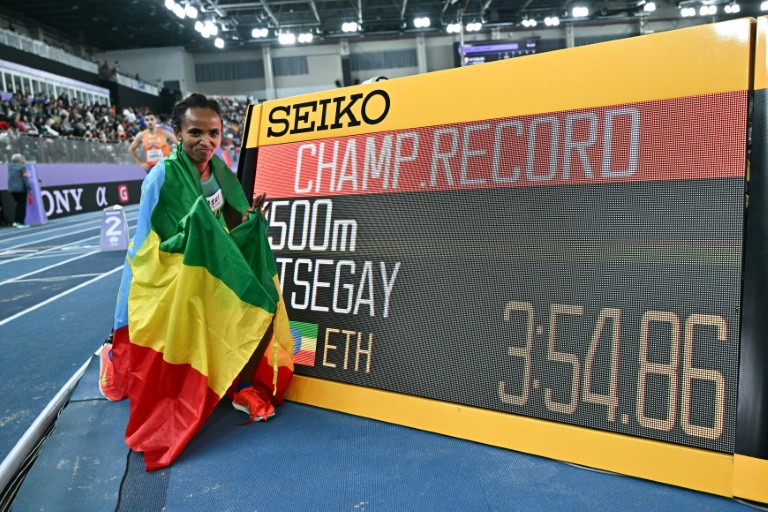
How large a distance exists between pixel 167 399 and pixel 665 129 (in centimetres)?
237

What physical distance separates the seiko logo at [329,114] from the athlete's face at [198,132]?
1.28 ft

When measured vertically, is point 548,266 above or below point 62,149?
below

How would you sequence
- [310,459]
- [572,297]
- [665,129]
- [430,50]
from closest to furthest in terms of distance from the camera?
[665,129], [572,297], [310,459], [430,50]

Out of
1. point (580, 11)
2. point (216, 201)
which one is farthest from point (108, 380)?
point (580, 11)

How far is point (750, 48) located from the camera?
1.74 meters

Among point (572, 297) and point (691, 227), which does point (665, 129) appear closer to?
point (691, 227)

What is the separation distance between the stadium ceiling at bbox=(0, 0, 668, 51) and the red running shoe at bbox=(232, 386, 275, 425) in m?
29.7

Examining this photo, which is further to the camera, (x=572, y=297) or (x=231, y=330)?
(x=231, y=330)

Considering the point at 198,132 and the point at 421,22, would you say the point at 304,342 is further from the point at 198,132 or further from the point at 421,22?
the point at 421,22

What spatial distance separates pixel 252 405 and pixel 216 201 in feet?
3.63

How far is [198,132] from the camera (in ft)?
8.80

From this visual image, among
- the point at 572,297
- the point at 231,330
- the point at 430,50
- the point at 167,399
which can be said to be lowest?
the point at 167,399

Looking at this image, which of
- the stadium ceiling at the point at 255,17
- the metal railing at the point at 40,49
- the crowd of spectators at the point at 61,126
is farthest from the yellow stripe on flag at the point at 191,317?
the stadium ceiling at the point at 255,17

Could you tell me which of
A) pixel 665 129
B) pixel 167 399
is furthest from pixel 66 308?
pixel 665 129
